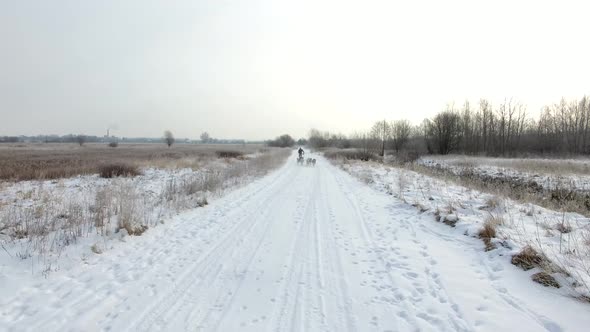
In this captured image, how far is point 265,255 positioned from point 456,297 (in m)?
3.23

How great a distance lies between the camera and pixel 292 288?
4.57 m

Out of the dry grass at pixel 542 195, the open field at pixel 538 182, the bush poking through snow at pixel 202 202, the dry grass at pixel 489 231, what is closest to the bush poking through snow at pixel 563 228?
the dry grass at pixel 489 231

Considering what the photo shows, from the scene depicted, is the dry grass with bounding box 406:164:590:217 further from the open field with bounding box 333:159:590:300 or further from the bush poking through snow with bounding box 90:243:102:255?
the bush poking through snow with bounding box 90:243:102:255

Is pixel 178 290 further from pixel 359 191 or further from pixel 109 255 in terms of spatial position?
pixel 359 191

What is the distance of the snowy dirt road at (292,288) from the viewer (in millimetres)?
3658

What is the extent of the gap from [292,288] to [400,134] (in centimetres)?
6545

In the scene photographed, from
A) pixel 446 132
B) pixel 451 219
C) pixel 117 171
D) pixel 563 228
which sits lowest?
pixel 451 219

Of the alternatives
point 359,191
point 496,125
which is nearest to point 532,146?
point 496,125

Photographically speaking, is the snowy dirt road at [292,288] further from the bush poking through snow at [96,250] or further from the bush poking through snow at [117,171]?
the bush poking through snow at [117,171]

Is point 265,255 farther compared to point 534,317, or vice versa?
point 265,255

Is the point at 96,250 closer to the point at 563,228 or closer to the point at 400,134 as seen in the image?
the point at 563,228

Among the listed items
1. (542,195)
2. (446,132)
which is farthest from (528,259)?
(446,132)

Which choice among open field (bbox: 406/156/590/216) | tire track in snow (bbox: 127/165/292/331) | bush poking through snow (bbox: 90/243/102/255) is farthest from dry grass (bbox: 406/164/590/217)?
bush poking through snow (bbox: 90/243/102/255)

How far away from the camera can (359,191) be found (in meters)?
14.6
